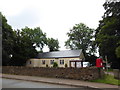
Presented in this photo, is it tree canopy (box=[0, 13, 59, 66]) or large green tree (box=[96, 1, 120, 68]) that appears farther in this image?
tree canopy (box=[0, 13, 59, 66])

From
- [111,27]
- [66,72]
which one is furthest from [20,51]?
[66,72]

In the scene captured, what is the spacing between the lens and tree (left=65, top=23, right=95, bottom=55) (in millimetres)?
54688

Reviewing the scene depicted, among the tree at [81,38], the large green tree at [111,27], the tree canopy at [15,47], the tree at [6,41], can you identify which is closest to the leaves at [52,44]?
the tree at [81,38]

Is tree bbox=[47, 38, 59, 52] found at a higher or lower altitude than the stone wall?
higher

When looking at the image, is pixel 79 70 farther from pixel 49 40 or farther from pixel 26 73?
pixel 49 40

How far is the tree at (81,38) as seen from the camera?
54.7 m

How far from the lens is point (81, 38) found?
55719 millimetres

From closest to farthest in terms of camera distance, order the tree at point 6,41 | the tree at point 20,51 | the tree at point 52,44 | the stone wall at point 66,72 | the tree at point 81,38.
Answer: the stone wall at point 66,72 < the tree at point 6,41 < the tree at point 20,51 < the tree at point 81,38 < the tree at point 52,44

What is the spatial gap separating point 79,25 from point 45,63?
947 inches

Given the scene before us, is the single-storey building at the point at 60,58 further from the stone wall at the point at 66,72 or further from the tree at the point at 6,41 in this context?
the stone wall at the point at 66,72

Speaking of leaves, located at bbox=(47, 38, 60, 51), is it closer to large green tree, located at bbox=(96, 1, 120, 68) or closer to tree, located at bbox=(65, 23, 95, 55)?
tree, located at bbox=(65, 23, 95, 55)

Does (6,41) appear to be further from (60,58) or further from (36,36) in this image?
(36,36)

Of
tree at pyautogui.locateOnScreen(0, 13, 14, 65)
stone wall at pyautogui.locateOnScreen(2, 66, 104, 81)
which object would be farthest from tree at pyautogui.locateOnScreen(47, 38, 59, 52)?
stone wall at pyautogui.locateOnScreen(2, 66, 104, 81)

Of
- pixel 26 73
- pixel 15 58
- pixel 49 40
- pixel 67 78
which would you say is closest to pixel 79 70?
pixel 67 78
